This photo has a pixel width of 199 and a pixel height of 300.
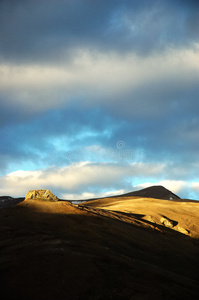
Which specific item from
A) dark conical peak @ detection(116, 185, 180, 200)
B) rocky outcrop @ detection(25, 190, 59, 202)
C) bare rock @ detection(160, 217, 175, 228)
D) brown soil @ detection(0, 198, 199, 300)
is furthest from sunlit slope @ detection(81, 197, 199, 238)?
dark conical peak @ detection(116, 185, 180, 200)

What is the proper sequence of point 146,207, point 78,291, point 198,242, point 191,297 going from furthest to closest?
1. point 146,207
2. point 198,242
3. point 191,297
4. point 78,291

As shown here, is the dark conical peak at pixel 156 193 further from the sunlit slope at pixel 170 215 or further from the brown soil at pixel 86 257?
the brown soil at pixel 86 257

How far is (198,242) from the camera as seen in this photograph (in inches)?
838

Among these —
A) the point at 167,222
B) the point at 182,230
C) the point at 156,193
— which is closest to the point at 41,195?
the point at 167,222

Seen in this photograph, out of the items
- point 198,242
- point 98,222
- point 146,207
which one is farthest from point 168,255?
point 146,207

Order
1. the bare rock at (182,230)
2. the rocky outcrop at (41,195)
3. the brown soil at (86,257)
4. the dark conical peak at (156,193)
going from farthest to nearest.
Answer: the dark conical peak at (156,193) < the bare rock at (182,230) < the rocky outcrop at (41,195) < the brown soil at (86,257)

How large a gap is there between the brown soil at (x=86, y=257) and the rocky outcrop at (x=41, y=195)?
1351 millimetres

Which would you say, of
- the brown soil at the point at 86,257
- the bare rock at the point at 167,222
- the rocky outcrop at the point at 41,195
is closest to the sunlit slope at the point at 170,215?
the bare rock at the point at 167,222

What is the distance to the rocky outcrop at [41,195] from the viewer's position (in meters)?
22.4

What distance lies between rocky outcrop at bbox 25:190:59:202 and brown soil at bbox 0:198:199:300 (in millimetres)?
1351

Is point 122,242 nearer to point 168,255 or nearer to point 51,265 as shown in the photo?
point 168,255

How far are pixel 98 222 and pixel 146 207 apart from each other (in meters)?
12.7

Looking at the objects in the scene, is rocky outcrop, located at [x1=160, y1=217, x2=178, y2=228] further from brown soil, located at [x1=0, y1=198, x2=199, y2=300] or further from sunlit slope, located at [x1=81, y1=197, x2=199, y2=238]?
brown soil, located at [x1=0, y1=198, x2=199, y2=300]

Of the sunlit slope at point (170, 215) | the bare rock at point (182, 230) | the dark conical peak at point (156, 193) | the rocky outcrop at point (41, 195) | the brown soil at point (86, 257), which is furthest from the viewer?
the dark conical peak at point (156, 193)
